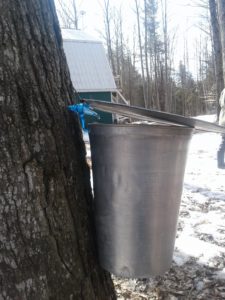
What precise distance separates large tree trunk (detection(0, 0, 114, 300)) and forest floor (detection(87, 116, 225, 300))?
36.6 inches

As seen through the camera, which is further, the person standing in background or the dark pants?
the dark pants

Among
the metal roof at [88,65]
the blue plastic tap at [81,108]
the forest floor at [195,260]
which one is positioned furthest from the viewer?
the metal roof at [88,65]

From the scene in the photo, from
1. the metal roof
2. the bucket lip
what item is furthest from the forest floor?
the metal roof

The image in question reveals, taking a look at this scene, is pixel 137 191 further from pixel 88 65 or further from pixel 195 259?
pixel 88 65

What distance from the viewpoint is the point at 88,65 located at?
20.2 metres

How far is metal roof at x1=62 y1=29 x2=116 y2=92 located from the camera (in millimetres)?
19406

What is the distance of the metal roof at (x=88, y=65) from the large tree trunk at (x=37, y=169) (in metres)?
17.7

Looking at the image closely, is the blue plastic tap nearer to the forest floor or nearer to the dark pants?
the forest floor

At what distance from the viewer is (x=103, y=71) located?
796 inches

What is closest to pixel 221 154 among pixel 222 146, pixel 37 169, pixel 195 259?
pixel 222 146

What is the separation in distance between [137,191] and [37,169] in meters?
0.38

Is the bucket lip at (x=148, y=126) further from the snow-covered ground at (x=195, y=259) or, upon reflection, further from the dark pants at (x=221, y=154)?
the dark pants at (x=221, y=154)

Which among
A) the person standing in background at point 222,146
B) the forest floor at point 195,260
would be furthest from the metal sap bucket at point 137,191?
the person standing in background at point 222,146

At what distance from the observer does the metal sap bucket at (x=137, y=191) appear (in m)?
1.35
